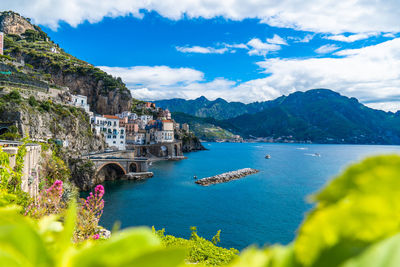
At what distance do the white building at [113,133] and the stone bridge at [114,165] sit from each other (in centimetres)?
544

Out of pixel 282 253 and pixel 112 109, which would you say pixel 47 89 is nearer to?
pixel 112 109

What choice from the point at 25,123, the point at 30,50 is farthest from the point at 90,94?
the point at 25,123

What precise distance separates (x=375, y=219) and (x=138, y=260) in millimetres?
347

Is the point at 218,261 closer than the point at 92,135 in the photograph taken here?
Yes

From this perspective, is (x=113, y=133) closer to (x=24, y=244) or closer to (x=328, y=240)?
(x=24, y=244)

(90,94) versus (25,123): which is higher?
(90,94)

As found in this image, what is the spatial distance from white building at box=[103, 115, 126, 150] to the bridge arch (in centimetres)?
1027

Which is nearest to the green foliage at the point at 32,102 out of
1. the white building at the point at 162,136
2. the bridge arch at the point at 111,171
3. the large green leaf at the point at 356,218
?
the bridge arch at the point at 111,171

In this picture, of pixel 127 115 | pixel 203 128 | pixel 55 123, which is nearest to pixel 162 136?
pixel 127 115

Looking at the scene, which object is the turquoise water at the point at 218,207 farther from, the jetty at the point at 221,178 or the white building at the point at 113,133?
the white building at the point at 113,133

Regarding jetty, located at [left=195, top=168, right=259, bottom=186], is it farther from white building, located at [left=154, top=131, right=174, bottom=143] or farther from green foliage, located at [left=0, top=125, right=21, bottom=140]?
white building, located at [left=154, top=131, right=174, bottom=143]

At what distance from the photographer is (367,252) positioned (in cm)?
32

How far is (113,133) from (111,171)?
12.3 metres

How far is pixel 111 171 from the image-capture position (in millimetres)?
36281
